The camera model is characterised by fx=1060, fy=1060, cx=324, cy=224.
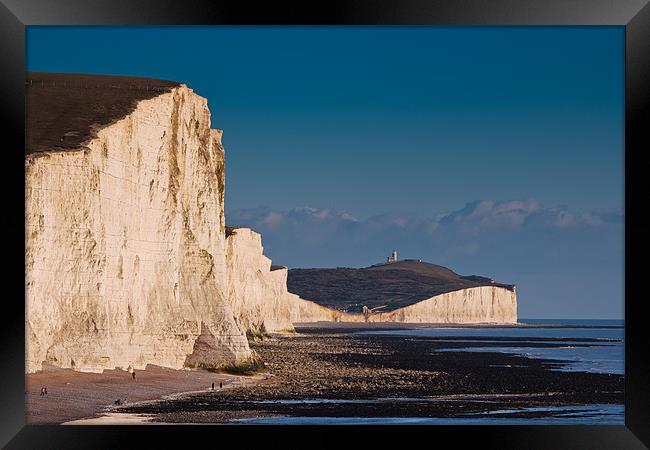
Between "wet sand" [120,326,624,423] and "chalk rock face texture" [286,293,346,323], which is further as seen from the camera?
"chalk rock face texture" [286,293,346,323]

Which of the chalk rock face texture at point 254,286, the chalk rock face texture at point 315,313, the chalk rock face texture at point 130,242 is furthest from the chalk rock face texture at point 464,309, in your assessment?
the chalk rock face texture at point 130,242

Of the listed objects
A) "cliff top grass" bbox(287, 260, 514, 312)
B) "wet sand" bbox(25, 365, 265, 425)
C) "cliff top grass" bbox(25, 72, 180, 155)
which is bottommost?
"wet sand" bbox(25, 365, 265, 425)

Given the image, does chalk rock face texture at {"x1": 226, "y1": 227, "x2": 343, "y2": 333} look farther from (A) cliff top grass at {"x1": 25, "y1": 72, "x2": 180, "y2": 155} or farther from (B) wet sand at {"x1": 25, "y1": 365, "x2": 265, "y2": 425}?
(B) wet sand at {"x1": 25, "y1": 365, "x2": 265, "y2": 425}

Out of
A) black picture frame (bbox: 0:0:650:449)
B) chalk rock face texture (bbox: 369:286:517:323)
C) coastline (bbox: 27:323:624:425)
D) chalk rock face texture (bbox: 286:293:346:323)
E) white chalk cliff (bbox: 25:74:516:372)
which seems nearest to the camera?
black picture frame (bbox: 0:0:650:449)

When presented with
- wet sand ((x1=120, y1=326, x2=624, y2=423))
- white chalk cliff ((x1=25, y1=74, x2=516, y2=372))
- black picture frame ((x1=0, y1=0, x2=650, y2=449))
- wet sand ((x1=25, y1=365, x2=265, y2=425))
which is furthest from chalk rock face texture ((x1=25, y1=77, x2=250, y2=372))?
black picture frame ((x1=0, y1=0, x2=650, y2=449))

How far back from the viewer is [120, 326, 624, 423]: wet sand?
24.4 metres

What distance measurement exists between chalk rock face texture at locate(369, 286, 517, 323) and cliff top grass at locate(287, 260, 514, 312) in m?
2.55

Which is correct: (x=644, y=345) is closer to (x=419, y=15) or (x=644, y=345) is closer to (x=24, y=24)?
(x=419, y=15)

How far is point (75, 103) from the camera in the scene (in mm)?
33312

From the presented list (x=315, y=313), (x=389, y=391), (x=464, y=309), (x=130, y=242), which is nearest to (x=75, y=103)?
(x=130, y=242)

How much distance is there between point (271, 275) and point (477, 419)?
2393 inches

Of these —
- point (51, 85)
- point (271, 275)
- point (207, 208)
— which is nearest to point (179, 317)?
point (207, 208)

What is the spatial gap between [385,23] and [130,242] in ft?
65.8

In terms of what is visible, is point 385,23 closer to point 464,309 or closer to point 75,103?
point 75,103
